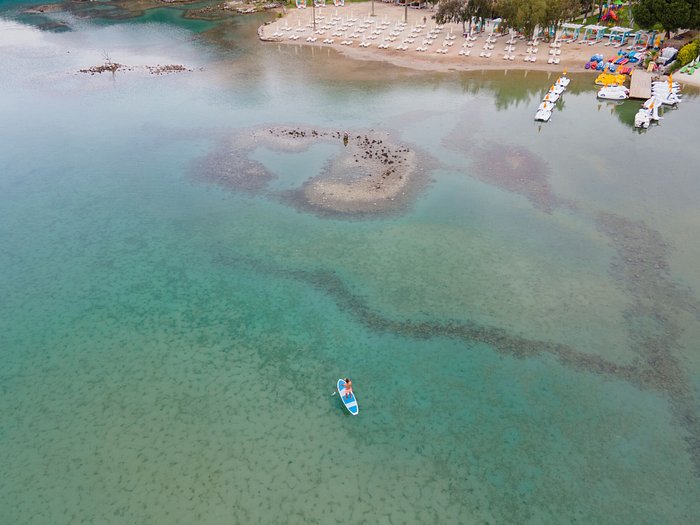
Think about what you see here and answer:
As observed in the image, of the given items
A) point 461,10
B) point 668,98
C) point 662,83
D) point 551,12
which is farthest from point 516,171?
point 461,10

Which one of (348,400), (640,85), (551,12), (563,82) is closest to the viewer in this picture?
(348,400)

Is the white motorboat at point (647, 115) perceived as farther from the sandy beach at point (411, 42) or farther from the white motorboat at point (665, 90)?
the sandy beach at point (411, 42)

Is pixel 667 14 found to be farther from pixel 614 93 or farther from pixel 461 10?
pixel 461 10

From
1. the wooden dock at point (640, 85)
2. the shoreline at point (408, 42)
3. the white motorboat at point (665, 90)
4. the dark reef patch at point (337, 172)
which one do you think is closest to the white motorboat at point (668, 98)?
the white motorboat at point (665, 90)

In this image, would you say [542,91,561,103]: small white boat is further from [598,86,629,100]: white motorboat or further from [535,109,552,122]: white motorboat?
[598,86,629,100]: white motorboat

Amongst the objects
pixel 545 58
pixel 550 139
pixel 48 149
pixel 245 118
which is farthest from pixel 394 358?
pixel 545 58

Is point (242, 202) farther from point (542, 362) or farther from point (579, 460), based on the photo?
point (579, 460)

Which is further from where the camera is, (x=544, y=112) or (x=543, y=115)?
(x=544, y=112)
